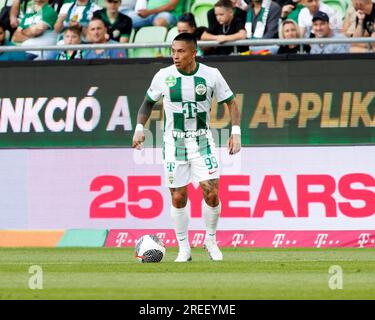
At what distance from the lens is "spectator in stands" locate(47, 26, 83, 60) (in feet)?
72.5

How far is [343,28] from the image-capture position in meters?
21.2

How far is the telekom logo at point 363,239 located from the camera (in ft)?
65.5

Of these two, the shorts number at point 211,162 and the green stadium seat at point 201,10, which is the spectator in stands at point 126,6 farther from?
the shorts number at point 211,162

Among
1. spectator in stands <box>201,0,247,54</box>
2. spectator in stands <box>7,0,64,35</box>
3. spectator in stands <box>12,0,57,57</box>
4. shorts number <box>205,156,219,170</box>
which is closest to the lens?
shorts number <box>205,156,219,170</box>

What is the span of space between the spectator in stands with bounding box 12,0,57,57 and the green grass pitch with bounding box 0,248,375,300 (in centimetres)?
614

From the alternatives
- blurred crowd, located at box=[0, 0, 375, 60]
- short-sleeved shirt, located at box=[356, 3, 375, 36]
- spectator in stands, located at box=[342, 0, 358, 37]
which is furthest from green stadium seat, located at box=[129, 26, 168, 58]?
short-sleeved shirt, located at box=[356, 3, 375, 36]

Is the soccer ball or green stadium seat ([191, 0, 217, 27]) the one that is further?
green stadium seat ([191, 0, 217, 27])

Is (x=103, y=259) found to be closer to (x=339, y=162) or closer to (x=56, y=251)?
(x=56, y=251)

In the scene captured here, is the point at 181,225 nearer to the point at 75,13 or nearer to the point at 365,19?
the point at 365,19

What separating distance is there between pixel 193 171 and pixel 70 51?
22.5 ft

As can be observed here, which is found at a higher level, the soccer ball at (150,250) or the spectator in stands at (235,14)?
the spectator in stands at (235,14)

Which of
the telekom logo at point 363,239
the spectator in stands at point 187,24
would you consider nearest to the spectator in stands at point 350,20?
the spectator in stands at point 187,24

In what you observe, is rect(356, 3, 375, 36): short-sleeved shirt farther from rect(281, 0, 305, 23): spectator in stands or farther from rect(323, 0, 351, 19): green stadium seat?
rect(281, 0, 305, 23): spectator in stands

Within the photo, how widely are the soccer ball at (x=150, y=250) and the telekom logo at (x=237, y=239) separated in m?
4.75
